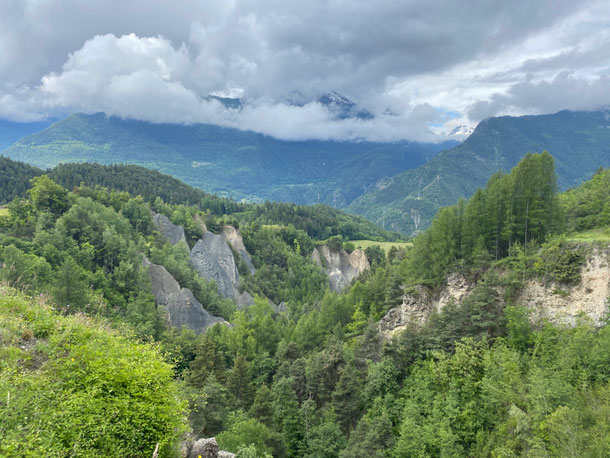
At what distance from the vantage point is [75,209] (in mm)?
63656

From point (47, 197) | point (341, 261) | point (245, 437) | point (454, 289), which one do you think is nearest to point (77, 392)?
point (245, 437)

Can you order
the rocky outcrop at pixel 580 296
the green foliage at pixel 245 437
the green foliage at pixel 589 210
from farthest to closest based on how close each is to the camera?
the green foliage at pixel 589 210, the rocky outcrop at pixel 580 296, the green foliage at pixel 245 437

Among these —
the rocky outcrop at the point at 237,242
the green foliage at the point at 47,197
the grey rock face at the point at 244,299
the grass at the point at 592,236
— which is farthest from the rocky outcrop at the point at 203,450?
A: the rocky outcrop at the point at 237,242

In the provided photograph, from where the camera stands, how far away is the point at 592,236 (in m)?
32.3

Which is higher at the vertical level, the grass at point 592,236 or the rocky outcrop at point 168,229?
the grass at point 592,236

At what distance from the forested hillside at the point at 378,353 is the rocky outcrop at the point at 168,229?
1079 inches

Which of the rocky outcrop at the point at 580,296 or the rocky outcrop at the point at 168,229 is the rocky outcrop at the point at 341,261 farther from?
the rocky outcrop at the point at 580,296

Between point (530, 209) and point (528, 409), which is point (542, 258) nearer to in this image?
point (530, 209)

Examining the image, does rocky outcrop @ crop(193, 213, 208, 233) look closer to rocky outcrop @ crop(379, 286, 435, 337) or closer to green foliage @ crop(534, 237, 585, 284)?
rocky outcrop @ crop(379, 286, 435, 337)

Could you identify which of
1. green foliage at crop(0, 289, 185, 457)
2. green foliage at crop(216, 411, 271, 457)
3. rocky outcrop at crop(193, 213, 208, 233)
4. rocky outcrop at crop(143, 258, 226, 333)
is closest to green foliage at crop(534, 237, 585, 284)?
green foliage at crop(216, 411, 271, 457)

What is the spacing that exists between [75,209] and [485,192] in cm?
6820

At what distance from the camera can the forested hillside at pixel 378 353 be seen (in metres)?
10.8

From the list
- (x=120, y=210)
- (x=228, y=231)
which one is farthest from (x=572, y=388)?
(x=228, y=231)

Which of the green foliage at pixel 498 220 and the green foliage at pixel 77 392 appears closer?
the green foliage at pixel 77 392
